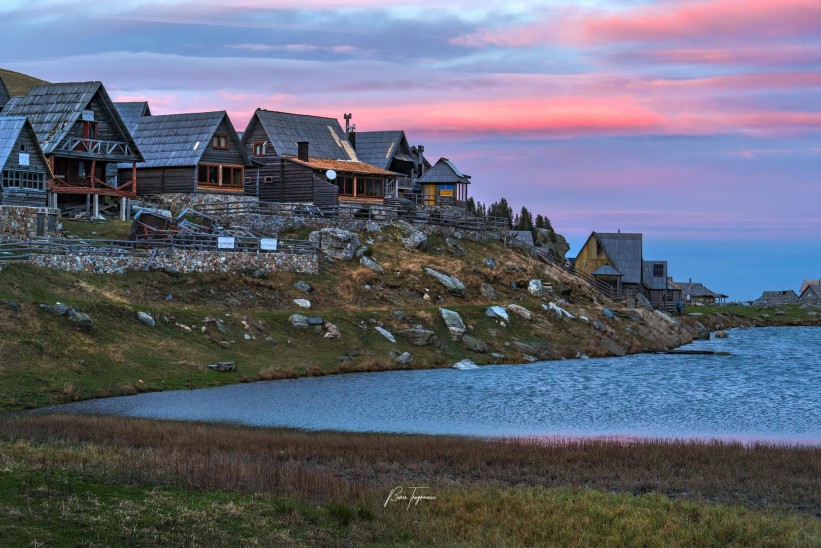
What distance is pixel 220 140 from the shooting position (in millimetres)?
85312

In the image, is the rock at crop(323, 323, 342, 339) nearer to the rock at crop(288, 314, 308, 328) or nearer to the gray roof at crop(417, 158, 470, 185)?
the rock at crop(288, 314, 308, 328)

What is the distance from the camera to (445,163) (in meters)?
106

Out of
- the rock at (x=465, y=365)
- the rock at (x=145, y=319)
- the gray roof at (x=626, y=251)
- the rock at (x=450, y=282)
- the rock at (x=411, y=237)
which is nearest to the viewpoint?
the rock at (x=145, y=319)

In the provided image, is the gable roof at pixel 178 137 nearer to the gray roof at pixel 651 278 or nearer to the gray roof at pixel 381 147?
the gray roof at pixel 381 147

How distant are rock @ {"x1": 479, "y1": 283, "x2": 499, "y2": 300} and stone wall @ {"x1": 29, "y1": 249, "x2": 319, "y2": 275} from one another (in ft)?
44.5

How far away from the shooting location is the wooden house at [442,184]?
4131 inches

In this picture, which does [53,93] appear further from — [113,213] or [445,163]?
[445,163]

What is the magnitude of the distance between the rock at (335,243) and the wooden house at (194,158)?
49.9 ft

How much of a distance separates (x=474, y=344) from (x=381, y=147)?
4964 centimetres

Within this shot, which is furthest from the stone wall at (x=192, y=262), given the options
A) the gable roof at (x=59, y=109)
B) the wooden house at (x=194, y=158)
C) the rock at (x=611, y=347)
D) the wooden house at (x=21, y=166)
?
the rock at (x=611, y=347)

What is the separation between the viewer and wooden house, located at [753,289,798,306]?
182 metres

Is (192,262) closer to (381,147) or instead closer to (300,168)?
(300,168)

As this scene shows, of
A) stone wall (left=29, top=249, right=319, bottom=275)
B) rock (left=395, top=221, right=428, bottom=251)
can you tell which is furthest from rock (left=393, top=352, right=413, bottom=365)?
rock (left=395, top=221, right=428, bottom=251)

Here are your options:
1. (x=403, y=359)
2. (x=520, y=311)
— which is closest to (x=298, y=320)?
(x=403, y=359)
